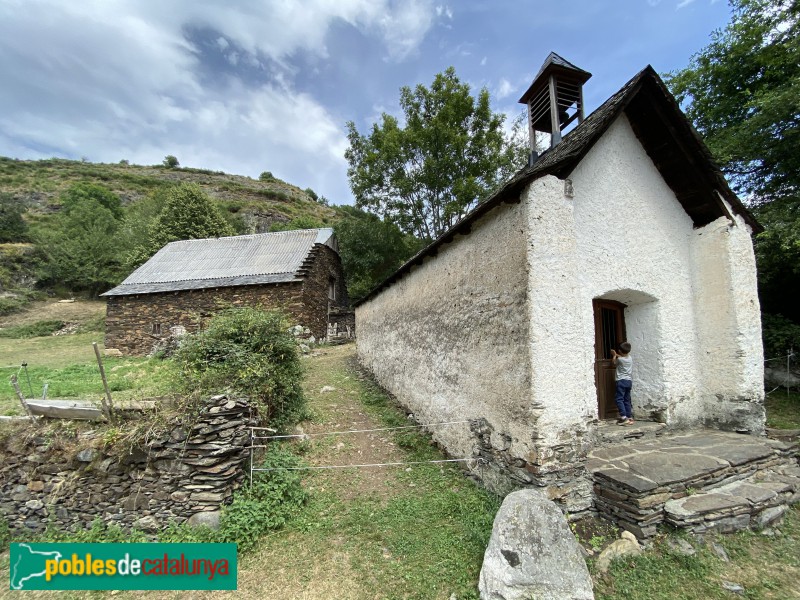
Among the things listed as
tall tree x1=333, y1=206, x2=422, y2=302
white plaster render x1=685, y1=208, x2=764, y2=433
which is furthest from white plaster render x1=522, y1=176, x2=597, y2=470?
tall tree x1=333, y1=206, x2=422, y2=302

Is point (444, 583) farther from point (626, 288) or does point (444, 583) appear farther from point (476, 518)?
point (626, 288)

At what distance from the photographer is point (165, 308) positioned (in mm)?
15055

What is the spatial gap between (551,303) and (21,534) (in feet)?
24.5

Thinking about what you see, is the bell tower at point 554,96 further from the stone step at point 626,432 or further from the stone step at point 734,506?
the stone step at point 734,506

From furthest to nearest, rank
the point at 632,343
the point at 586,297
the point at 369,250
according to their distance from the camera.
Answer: the point at 369,250
the point at 632,343
the point at 586,297

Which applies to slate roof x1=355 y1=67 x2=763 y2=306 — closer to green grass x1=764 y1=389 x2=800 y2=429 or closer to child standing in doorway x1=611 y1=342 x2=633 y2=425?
child standing in doorway x1=611 y1=342 x2=633 y2=425

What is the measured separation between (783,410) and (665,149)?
6392 millimetres

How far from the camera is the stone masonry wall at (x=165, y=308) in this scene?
1472 cm

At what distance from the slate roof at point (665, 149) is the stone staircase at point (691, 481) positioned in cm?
349

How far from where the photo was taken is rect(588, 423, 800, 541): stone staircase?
3.48 metres

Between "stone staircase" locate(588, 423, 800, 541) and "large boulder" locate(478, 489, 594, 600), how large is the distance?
2.98 feet

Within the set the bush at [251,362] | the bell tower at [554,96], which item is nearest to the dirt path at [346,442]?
the bush at [251,362]

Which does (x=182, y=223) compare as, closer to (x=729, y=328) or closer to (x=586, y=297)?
(x=586, y=297)

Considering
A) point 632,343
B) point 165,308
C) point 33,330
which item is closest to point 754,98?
point 632,343
